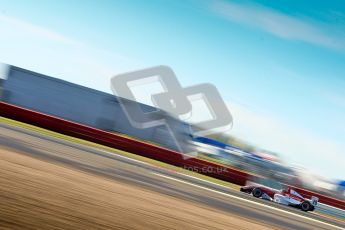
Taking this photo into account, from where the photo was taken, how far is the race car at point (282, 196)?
567 inches

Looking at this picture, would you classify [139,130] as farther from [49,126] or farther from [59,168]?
[59,168]

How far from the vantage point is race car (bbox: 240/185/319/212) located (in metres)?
14.4

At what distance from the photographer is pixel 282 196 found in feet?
47.4

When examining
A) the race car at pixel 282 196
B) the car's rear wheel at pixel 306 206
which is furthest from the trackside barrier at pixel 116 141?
the car's rear wheel at pixel 306 206

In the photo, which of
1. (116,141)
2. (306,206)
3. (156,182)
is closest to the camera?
(156,182)

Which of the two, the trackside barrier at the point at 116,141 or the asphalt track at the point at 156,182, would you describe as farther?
the trackside barrier at the point at 116,141

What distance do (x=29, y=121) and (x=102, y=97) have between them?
870 cm

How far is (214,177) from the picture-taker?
18578 mm

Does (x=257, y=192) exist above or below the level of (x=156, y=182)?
above

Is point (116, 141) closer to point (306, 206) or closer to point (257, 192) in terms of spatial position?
point (257, 192)

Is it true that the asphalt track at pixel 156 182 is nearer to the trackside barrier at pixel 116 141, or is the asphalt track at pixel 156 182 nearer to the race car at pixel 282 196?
the race car at pixel 282 196

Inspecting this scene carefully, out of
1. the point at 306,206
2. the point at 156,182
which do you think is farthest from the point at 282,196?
the point at 156,182

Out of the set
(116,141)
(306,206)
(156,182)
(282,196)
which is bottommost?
(156,182)

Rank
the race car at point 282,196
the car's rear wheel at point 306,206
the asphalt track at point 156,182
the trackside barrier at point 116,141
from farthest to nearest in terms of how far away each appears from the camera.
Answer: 1. the trackside barrier at point 116,141
2. the car's rear wheel at point 306,206
3. the race car at point 282,196
4. the asphalt track at point 156,182
